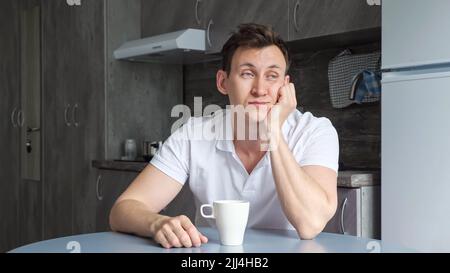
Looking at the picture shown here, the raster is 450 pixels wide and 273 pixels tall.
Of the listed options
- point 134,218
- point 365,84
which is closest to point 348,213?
point 365,84

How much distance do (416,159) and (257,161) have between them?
82 centimetres

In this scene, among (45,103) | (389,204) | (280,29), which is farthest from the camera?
(45,103)

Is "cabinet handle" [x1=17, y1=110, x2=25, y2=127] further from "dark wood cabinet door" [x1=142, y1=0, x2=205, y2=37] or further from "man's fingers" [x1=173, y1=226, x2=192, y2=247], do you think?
"man's fingers" [x1=173, y1=226, x2=192, y2=247]

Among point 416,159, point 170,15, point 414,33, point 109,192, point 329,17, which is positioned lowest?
point 109,192

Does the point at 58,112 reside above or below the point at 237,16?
below

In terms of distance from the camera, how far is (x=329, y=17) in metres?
2.80

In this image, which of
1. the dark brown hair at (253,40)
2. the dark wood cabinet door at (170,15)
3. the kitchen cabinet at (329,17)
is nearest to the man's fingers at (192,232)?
the dark brown hair at (253,40)

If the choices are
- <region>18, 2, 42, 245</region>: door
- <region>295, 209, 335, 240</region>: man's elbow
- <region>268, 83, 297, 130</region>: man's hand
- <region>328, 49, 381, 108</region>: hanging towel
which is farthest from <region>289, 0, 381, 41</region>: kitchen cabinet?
<region>18, 2, 42, 245</region>: door

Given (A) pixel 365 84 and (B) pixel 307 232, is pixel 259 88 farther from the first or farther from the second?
(A) pixel 365 84

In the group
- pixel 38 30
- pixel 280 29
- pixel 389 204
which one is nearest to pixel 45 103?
pixel 38 30

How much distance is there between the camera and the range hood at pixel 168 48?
3.47 m

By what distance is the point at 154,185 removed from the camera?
5.82 feet
